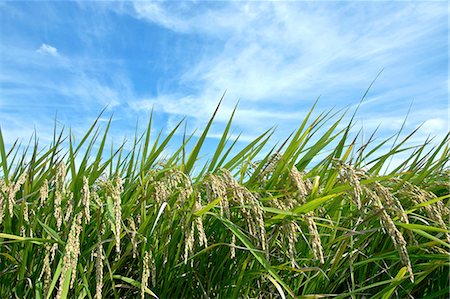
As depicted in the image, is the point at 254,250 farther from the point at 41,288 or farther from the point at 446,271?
the point at 446,271

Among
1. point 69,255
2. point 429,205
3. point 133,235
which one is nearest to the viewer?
point 69,255

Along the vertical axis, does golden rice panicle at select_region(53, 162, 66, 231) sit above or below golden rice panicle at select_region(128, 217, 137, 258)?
above

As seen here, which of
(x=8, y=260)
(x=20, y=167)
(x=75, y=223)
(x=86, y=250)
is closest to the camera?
(x=75, y=223)

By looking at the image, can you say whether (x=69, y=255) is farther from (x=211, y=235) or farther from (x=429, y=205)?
(x=429, y=205)

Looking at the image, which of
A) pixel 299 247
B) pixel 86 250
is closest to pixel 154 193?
pixel 86 250

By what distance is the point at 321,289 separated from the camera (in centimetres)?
190

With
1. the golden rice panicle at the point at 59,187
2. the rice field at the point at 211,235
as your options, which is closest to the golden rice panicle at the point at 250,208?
the rice field at the point at 211,235

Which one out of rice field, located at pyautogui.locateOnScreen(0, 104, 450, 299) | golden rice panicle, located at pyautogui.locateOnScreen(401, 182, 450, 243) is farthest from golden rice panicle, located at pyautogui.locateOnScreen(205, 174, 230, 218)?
golden rice panicle, located at pyautogui.locateOnScreen(401, 182, 450, 243)

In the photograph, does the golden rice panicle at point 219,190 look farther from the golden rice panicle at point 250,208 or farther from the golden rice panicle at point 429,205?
the golden rice panicle at point 429,205

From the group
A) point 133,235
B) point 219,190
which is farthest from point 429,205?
point 133,235

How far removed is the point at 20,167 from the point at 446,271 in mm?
2138

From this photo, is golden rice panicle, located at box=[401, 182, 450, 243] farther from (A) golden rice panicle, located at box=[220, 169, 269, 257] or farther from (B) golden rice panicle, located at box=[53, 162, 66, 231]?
(B) golden rice panicle, located at box=[53, 162, 66, 231]

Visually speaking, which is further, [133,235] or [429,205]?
[429,205]

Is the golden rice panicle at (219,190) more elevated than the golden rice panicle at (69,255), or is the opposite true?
the golden rice panicle at (219,190)
